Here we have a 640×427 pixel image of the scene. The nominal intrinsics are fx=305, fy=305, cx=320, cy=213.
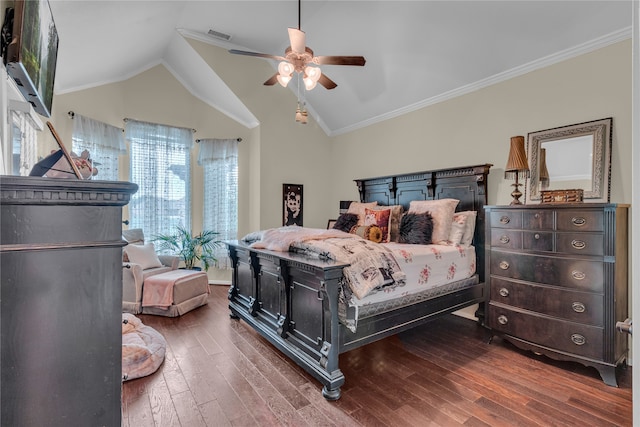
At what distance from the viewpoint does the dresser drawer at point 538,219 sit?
245 centimetres

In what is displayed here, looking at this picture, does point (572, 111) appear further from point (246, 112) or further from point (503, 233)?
point (246, 112)

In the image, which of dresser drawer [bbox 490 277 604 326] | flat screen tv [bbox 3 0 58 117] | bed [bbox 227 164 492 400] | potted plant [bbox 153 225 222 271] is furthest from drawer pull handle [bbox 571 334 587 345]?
potted plant [bbox 153 225 222 271]

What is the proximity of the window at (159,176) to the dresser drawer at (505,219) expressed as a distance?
4.41 meters

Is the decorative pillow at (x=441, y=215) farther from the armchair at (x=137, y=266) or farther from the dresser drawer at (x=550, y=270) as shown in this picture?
the armchair at (x=137, y=266)

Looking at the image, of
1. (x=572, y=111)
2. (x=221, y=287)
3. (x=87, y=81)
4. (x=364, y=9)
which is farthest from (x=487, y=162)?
(x=87, y=81)

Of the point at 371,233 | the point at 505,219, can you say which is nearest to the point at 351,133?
the point at 371,233

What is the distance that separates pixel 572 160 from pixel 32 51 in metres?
3.92

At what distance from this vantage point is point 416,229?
3.25 m

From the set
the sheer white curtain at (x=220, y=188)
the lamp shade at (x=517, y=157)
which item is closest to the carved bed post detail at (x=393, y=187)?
the lamp shade at (x=517, y=157)

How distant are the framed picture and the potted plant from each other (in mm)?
1193

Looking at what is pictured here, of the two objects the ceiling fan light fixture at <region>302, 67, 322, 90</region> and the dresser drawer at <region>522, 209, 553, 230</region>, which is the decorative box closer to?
the dresser drawer at <region>522, 209, 553, 230</region>

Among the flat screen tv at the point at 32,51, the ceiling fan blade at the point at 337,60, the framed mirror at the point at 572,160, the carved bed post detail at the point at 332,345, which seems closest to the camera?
the flat screen tv at the point at 32,51

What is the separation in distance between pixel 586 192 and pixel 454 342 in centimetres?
178

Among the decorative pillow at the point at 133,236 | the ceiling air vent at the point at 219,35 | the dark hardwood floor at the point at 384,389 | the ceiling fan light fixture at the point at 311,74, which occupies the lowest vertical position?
the dark hardwood floor at the point at 384,389
